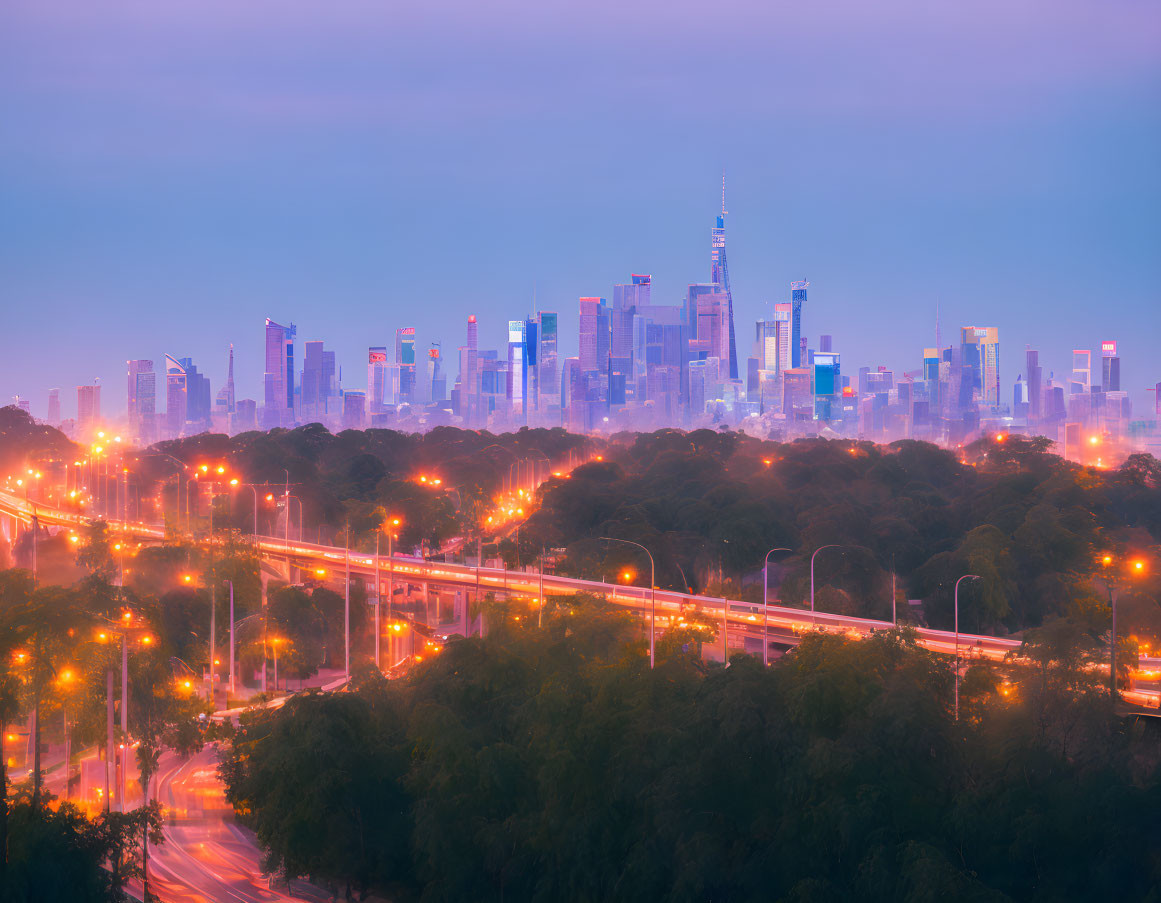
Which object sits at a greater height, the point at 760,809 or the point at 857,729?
the point at 857,729

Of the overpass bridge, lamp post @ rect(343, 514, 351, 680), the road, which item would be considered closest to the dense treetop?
the road

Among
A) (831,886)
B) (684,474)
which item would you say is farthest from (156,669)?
(684,474)

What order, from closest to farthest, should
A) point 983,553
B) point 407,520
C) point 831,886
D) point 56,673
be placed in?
point 831,886 < point 56,673 < point 983,553 < point 407,520

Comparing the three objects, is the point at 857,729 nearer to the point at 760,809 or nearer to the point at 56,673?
the point at 760,809

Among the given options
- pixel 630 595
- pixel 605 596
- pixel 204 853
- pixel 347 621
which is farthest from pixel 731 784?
pixel 630 595

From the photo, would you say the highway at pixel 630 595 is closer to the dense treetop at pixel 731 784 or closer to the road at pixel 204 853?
the dense treetop at pixel 731 784

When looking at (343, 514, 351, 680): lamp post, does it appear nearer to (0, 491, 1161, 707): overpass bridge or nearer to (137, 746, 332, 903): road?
(0, 491, 1161, 707): overpass bridge

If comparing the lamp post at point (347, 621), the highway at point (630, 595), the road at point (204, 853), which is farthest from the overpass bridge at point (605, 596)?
the road at point (204, 853)

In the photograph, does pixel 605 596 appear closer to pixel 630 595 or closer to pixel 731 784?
pixel 630 595
